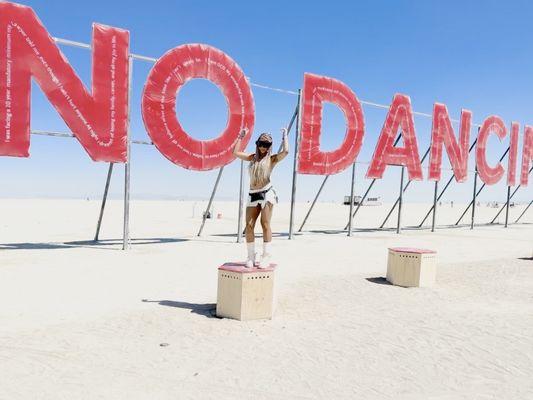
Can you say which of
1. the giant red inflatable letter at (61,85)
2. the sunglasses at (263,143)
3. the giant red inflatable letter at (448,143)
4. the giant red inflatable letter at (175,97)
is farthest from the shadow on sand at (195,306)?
the giant red inflatable letter at (448,143)

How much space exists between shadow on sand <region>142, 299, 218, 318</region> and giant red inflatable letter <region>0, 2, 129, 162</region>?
226 inches

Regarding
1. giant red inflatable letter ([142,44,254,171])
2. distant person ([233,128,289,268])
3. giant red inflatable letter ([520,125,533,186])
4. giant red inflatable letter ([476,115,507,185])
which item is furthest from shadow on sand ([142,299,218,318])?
giant red inflatable letter ([520,125,533,186])

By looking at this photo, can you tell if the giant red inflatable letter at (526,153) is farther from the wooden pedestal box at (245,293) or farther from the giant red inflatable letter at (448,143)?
the wooden pedestal box at (245,293)

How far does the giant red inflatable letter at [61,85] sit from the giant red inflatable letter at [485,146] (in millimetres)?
16921

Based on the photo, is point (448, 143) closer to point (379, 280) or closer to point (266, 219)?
point (379, 280)

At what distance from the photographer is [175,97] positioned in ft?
39.8

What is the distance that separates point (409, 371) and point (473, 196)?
20.3 m

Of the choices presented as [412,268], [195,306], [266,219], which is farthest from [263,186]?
[412,268]

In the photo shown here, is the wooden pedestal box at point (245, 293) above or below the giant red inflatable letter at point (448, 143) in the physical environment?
below

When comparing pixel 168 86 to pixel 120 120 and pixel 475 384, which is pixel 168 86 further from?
pixel 475 384

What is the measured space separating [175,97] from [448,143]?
1300 centimetres

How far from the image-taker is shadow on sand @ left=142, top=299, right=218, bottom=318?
6.22 meters

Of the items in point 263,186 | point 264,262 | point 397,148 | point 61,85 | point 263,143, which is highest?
point 61,85

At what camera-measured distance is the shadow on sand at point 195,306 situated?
622cm
